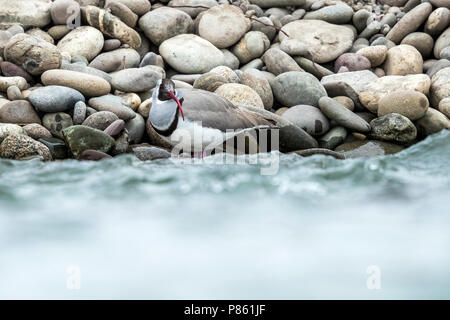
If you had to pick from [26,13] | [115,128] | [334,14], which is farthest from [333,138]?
[26,13]

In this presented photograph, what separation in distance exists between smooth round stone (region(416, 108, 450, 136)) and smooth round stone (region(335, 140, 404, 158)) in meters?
0.46

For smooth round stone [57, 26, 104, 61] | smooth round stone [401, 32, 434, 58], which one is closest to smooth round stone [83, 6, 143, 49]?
smooth round stone [57, 26, 104, 61]

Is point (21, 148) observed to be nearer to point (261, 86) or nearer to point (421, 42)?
point (261, 86)

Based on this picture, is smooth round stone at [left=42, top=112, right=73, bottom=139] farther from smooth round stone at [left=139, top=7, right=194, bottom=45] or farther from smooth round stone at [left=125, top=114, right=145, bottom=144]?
smooth round stone at [left=139, top=7, right=194, bottom=45]

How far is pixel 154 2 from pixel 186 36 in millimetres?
932

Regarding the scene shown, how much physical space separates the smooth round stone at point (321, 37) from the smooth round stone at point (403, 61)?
0.65 metres

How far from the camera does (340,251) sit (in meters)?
3.22

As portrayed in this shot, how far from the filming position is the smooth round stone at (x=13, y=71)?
5.70 metres

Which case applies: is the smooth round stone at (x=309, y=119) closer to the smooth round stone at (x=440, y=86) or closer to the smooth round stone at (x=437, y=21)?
the smooth round stone at (x=440, y=86)

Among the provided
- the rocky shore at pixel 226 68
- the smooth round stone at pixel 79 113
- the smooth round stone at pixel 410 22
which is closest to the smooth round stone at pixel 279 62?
the rocky shore at pixel 226 68

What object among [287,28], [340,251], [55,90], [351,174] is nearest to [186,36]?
[287,28]

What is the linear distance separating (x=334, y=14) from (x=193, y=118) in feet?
14.0

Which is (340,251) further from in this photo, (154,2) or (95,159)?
→ (154,2)

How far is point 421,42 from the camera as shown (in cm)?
726
